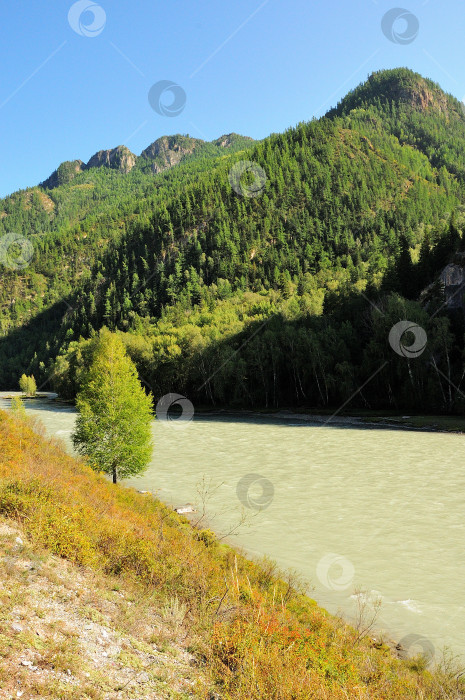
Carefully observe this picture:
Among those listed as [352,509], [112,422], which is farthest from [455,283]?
[112,422]

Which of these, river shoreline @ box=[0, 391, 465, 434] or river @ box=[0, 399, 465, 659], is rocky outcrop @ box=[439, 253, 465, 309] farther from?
river @ box=[0, 399, 465, 659]

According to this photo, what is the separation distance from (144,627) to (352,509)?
70.8 ft

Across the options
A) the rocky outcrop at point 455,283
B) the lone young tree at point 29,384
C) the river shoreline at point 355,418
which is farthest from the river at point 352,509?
the lone young tree at point 29,384

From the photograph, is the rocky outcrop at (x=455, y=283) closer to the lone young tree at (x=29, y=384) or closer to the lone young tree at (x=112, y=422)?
the lone young tree at (x=112, y=422)

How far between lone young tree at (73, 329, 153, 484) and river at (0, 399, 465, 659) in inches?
165

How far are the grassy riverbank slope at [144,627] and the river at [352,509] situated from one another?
3.68 meters

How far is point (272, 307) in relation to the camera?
12075 cm

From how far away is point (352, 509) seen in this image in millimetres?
27984

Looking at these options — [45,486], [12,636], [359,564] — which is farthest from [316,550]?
[12,636]

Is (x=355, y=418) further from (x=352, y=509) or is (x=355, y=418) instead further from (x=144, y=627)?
(x=144, y=627)

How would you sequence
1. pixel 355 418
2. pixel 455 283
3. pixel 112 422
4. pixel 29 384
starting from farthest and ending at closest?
pixel 29 384 < pixel 455 283 < pixel 355 418 < pixel 112 422

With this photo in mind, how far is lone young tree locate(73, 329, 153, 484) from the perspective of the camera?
30000 mm

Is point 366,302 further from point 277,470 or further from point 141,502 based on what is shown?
point 141,502

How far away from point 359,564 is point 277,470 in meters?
20.2
